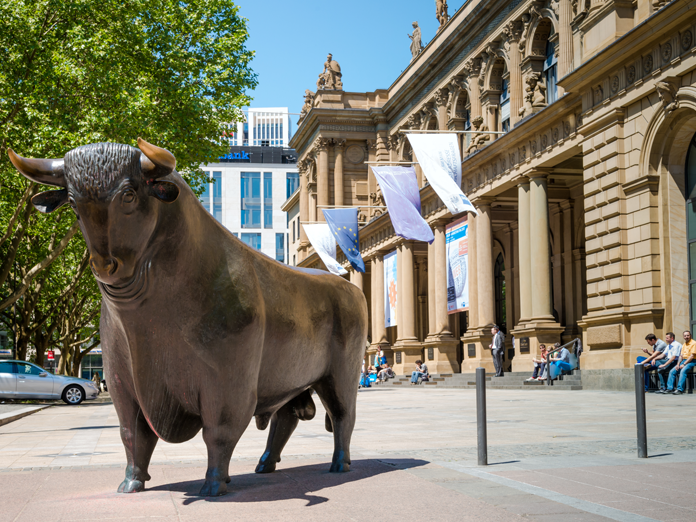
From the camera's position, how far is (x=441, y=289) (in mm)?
40500

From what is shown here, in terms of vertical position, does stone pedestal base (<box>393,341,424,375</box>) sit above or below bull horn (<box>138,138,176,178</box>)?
below

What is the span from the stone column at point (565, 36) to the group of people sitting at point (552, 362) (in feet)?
33.7

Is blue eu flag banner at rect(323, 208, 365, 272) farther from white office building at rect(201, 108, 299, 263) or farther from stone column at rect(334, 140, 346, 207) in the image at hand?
white office building at rect(201, 108, 299, 263)

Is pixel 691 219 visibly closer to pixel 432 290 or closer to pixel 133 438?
pixel 133 438

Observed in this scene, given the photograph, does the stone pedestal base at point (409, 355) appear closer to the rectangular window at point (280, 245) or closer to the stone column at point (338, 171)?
the stone column at point (338, 171)

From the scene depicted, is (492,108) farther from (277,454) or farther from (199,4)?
(277,454)

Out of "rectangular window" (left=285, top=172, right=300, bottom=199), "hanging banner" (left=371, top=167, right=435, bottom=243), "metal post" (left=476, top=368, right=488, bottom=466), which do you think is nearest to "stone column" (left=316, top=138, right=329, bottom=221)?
"hanging banner" (left=371, top=167, right=435, bottom=243)

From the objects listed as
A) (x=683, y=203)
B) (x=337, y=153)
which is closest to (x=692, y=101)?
(x=683, y=203)

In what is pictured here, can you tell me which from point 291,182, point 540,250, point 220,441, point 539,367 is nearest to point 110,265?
point 220,441

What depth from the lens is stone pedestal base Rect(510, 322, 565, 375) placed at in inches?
1129

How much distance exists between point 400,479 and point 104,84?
20.6 meters

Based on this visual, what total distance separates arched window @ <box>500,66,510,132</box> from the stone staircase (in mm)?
11703

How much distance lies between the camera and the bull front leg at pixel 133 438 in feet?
16.1

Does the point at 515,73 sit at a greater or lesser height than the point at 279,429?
greater
